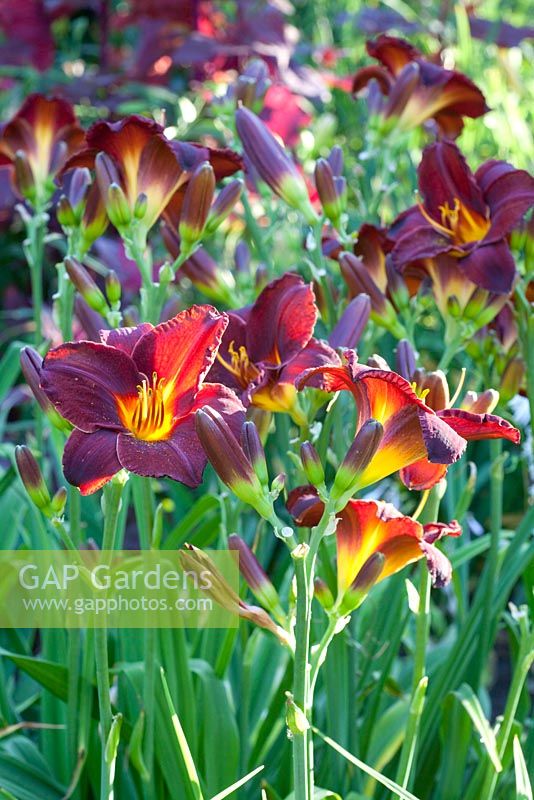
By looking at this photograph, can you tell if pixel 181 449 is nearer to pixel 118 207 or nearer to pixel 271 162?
pixel 118 207

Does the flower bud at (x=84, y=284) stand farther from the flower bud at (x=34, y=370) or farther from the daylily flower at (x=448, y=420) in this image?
the daylily flower at (x=448, y=420)

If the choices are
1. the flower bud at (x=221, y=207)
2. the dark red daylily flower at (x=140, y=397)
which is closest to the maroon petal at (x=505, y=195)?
the flower bud at (x=221, y=207)

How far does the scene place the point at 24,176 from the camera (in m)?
1.31

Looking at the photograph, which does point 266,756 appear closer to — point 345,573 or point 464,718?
point 464,718

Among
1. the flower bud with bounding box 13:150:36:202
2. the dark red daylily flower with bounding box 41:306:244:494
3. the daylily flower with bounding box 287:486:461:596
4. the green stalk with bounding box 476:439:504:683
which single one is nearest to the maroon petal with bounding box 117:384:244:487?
the dark red daylily flower with bounding box 41:306:244:494

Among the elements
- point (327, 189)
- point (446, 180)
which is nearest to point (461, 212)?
point (446, 180)

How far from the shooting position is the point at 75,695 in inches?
41.3

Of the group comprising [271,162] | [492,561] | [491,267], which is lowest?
[492,561]

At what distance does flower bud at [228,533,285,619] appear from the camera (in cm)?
79

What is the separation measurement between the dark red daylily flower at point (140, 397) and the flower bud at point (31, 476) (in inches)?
3.2

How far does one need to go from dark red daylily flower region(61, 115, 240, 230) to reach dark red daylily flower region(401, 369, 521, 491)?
0.35 meters

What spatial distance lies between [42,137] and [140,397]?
71 centimetres

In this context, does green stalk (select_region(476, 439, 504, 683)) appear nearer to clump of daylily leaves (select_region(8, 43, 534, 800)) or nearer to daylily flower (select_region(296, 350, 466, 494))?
clump of daylily leaves (select_region(8, 43, 534, 800))

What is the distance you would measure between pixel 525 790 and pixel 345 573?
285 mm
